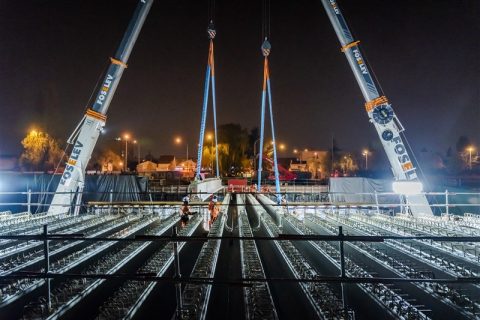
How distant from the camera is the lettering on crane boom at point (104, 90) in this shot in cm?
1484

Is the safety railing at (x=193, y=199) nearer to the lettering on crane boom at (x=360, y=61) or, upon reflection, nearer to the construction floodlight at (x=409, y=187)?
the construction floodlight at (x=409, y=187)

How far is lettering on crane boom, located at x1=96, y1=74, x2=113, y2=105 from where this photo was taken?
1484 centimetres

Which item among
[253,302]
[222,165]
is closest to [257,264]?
[253,302]

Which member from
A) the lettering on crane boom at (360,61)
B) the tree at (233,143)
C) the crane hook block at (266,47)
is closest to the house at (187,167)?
the tree at (233,143)

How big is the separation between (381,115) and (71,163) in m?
14.6

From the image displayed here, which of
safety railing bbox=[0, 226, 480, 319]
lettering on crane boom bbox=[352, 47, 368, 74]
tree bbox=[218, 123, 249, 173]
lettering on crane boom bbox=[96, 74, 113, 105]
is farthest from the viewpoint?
tree bbox=[218, 123, 249, 173]

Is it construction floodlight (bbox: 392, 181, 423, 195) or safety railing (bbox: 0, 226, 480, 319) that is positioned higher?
construction floodlight (bbox: 392, 181, 423, 195)

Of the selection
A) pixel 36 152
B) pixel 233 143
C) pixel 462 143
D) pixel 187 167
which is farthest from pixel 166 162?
pixel 462 143

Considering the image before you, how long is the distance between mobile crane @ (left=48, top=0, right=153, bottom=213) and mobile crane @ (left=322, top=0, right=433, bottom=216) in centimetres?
1006

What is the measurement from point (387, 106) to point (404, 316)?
12030mm

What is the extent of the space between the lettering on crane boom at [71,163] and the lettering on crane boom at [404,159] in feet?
48.2

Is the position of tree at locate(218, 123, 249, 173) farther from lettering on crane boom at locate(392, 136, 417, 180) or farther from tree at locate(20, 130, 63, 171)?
lettering on crane boom at locate(392, 136, 417, 180)

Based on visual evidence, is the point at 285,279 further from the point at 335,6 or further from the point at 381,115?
the point at 335,6

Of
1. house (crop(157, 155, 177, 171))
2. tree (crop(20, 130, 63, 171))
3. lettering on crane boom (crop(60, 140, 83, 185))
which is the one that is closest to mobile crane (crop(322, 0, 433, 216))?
lettering on crane boom (crop(60, 140, 83, 185))
